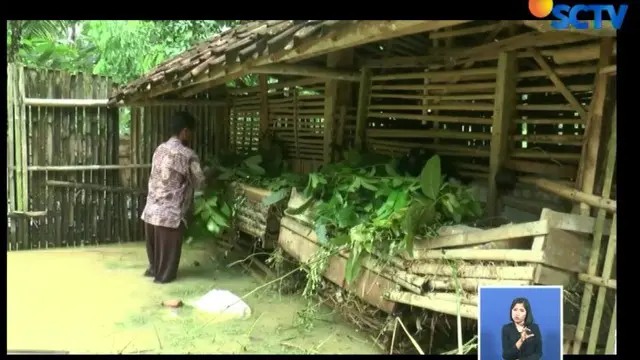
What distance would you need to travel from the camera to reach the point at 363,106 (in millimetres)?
5590

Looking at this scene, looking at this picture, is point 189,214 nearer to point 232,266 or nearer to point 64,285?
point 232,266

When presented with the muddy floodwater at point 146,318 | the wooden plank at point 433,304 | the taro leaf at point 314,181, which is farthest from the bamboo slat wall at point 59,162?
the wooden plank at point 433,304

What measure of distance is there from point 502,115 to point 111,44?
973 cm

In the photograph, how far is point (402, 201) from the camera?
12.4 ft

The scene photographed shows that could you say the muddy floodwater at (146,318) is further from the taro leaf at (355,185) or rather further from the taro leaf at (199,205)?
the taro leaf at (355,185)

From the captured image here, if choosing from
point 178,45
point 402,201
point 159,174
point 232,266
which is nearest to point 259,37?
point 402,201

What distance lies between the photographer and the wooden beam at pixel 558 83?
11.9 feet

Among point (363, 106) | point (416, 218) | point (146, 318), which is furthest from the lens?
point (363, 106)

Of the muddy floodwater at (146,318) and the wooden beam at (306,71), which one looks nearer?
the muddy floodwater at (146,318)

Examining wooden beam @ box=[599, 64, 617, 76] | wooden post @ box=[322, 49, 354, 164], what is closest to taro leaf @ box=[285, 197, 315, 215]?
wooden post @ box=[322, 49, 354, 164]

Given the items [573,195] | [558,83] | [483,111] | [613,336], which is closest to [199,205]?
[483,111]

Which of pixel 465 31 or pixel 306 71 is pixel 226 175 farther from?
pixel 465 31

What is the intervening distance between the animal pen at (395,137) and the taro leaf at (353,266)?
0.34ft
